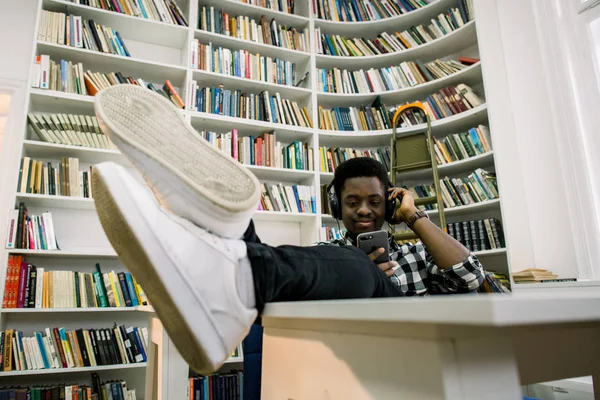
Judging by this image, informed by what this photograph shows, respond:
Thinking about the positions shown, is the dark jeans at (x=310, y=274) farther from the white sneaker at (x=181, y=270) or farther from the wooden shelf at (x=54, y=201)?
the wooden shelf at (x=54, y=201)

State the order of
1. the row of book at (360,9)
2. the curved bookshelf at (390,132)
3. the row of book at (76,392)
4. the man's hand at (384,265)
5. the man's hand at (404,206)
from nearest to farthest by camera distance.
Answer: the man's hand at (384,265) → the man's hand at (404,206) → the row of book at (76,392) → the curved bookshelf at (390,132) → the row of book at (360,9)

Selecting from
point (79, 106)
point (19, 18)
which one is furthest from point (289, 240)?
point (19, 18)

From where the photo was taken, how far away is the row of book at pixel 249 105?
8.97 feet

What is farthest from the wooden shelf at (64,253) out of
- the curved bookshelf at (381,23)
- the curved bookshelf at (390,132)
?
the curved bookshelf at (381,23)

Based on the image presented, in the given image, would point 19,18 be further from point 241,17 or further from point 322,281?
point 322,281

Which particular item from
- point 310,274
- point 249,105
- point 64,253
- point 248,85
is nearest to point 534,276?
point 310,274

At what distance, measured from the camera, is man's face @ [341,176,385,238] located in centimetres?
145

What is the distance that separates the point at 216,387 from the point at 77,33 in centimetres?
239

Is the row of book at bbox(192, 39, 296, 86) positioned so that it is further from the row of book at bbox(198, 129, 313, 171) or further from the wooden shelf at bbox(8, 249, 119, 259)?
the wooden shelf at bbox(8, 249, 119, 259)

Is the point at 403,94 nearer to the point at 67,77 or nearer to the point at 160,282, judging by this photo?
the point at 67,77

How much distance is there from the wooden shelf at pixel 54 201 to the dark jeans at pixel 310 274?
83.4 inches

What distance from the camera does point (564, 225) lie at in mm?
2262

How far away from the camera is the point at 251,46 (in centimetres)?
297

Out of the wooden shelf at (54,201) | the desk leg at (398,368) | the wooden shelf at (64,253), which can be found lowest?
the desk leg at (398,368)
